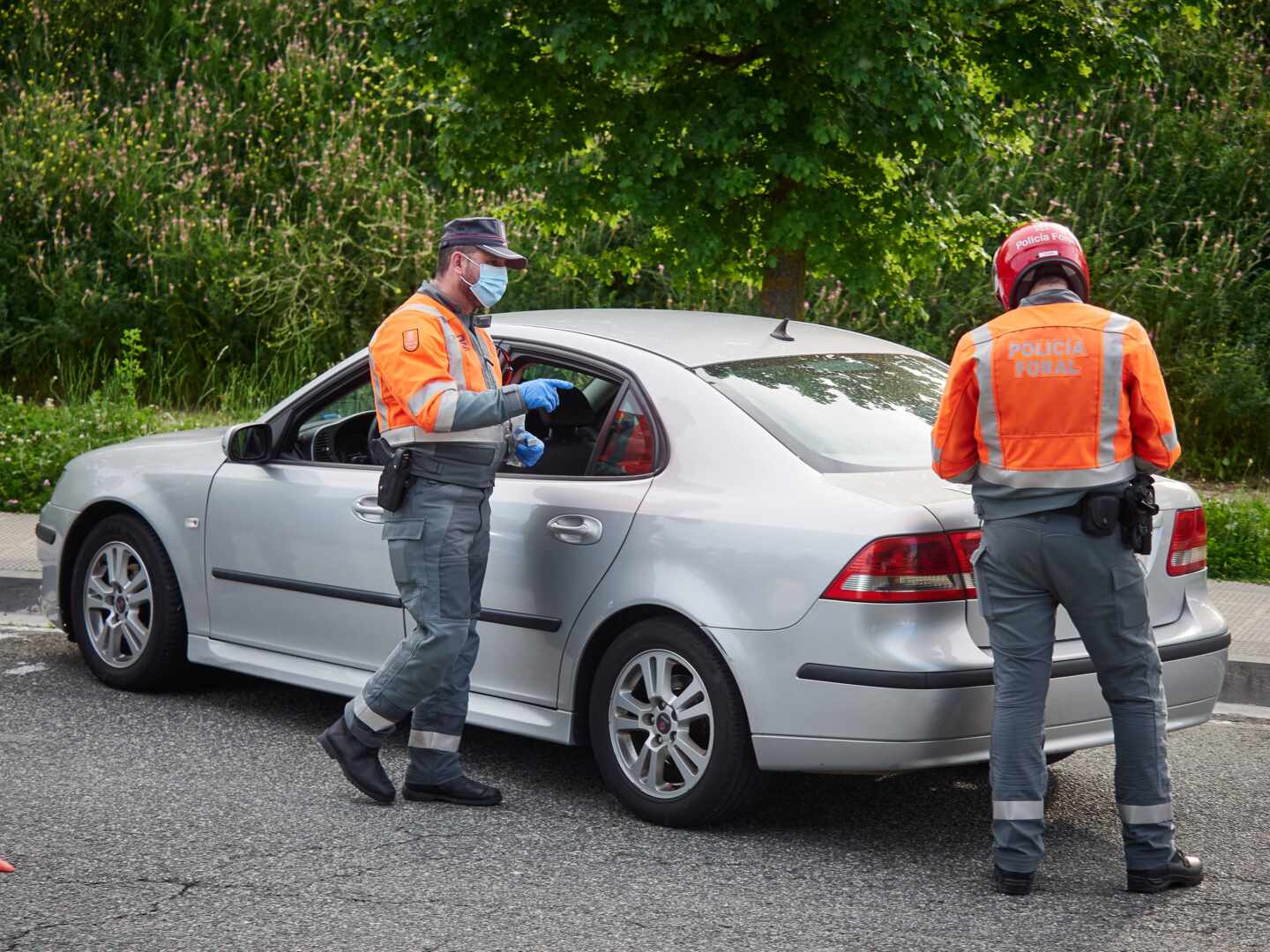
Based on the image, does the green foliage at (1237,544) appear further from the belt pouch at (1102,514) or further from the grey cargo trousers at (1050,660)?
the belt pouch at (1102,514)

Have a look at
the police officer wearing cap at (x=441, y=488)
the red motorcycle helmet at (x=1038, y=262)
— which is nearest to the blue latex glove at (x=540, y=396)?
the police officer wearing cap at (x=441, y=488)

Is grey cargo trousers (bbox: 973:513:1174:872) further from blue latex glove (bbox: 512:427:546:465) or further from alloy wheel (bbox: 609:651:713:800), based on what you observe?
blue latex glove (bbox: 512:427:546:465)

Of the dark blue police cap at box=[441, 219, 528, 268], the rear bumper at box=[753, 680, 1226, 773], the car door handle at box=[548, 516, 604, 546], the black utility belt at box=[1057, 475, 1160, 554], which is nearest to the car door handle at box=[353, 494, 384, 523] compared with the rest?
the car door handle at box=[548, 516, 604, 546]

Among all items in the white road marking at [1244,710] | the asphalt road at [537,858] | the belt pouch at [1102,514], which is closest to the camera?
the asphalt road at [537,858]

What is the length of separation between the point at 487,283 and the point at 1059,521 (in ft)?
6.11

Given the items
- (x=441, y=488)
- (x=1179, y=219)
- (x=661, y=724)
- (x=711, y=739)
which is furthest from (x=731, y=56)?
(x=1179, y=219)

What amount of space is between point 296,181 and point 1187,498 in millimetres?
11305

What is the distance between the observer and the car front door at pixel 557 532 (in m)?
4.96

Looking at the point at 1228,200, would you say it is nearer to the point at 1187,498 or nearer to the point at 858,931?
the point at 1187,498

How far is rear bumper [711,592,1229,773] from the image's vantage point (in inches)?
171

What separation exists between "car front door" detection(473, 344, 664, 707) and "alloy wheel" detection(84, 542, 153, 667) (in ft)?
5.73

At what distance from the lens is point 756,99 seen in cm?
813

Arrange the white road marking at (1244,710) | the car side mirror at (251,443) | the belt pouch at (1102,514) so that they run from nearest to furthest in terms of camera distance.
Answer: the belt pouch at (1102,514) → the car side mirror at (251,443) → the white road marking at (1244,710)

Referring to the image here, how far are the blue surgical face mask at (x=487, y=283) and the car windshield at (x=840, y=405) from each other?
670mm
